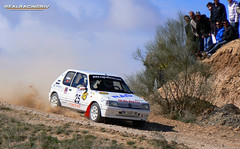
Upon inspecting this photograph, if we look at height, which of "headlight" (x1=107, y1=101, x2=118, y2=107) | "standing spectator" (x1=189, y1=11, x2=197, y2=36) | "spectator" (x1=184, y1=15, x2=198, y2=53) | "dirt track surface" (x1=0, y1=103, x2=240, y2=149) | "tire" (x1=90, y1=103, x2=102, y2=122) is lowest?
"dirt track surface" (x1=0, y1=103, x2=240, y2=149)

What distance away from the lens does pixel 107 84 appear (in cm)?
1381

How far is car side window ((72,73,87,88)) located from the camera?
13.8 metres

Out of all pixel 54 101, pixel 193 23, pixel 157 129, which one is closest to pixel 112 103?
pixel 157 129

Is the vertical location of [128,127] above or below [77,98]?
below

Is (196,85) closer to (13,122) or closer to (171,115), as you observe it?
(171,115)

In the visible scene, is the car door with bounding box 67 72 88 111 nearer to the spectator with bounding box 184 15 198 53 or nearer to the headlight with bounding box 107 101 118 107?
the headlight with bounding box 107 101 118 107

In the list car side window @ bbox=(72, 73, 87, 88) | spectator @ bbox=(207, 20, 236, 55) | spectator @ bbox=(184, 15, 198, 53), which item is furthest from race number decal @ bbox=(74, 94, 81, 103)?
spectator @ bbox=(207, 20, 236, 55)

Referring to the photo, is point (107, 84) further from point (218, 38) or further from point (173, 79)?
point (218, 38)

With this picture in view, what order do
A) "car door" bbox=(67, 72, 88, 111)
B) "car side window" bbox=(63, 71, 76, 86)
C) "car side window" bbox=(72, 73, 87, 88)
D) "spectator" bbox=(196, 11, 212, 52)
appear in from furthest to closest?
"spectator" bbox=(196, 11, 212, 52), "car side window" bbox=(63, 71, 76, 86), "car side window" bbox=(72, 73, 87, 88), "car door" bbox=(67, 72, 88, 111)

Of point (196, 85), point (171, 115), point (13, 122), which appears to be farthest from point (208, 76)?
point (13, 122)

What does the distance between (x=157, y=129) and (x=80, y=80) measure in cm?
310

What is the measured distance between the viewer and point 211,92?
1669 cm

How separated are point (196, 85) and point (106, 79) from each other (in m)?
4.59

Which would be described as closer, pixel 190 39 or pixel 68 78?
pixel 68 78
